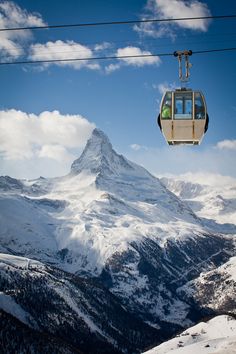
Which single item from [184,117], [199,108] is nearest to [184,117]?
[184,117]

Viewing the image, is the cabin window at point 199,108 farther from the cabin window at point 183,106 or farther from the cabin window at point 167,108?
the cabin window at point 167,108

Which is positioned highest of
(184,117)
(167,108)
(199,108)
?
(167,108)

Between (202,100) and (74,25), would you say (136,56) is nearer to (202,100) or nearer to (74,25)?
(74,25)

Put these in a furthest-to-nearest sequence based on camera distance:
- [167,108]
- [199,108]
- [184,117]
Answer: [167,108], [184,117], [199,108]

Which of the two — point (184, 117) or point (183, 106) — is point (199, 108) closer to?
point (183, 106)

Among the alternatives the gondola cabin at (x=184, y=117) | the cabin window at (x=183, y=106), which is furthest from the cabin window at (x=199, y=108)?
the cabin window at (x=183, y=106)

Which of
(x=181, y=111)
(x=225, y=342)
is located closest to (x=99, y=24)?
(x=181, y=111)

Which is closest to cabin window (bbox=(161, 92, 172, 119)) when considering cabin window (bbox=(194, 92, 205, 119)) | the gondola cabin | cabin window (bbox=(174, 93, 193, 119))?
the gondola cabin

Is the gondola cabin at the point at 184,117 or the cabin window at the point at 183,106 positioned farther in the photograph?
the cabin window at the point at 183,106

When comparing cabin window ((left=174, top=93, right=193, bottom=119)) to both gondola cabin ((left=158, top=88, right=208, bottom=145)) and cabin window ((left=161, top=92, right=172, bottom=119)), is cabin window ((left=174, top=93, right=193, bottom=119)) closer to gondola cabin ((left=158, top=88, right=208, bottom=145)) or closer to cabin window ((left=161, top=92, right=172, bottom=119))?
gondola cabin ((left=158, top=88, right=208, bottom=145))
